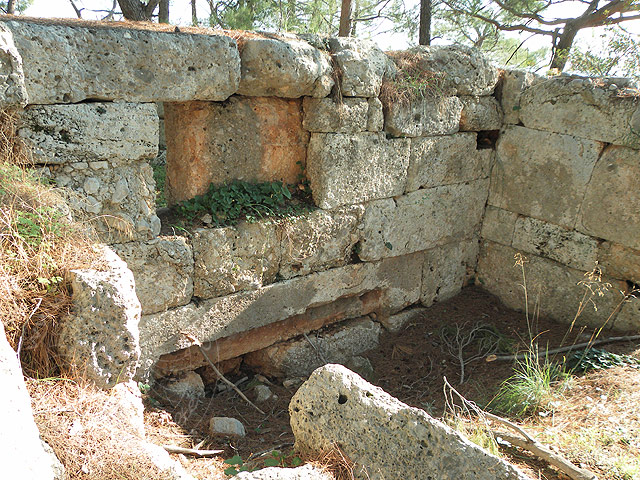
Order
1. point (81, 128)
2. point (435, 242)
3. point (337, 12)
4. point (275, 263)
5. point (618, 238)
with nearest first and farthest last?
point (81, 128) < point (275, 263) < point (618, 238) < point (435, 242) < point (337, 12)

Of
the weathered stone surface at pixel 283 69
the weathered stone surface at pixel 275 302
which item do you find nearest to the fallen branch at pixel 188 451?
the weathered stone surface at pixel 275 302

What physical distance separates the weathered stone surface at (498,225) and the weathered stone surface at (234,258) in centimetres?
245

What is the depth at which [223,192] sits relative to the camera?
Result: 384cm

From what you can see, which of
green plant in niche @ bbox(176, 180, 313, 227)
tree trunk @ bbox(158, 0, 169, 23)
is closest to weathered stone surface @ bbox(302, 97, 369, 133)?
green plant in niche @ bbox(176, 180, 313, 227)

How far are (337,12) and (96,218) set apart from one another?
9.30 meters

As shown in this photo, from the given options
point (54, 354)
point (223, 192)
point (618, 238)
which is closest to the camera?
point (54, 354)

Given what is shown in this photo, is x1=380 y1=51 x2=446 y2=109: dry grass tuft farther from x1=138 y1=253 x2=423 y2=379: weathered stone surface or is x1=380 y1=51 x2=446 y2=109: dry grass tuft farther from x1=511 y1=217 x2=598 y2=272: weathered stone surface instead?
x1=511 y1=217 x2=598 y2=272: weathered stone surface

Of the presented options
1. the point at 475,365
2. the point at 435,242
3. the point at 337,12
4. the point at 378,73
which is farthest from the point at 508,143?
the point at 337,12

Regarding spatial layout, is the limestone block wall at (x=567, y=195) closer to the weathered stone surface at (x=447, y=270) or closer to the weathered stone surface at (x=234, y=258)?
the weathered stone surface at (x=447, y=270)

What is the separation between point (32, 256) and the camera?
2.43 metres

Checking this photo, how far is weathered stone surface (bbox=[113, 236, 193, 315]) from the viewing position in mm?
3430

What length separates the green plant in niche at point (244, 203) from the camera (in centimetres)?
380

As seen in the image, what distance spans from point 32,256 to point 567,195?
14.1 feet

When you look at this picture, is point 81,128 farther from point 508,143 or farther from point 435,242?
point 508,143
